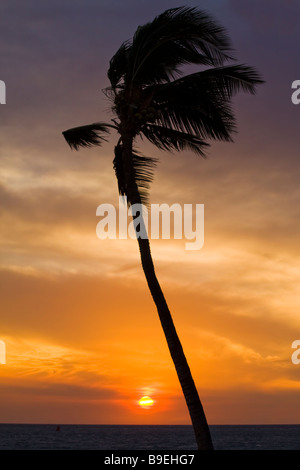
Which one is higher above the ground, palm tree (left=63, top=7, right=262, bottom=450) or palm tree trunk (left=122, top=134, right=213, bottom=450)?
palm tree (left=63, top=7, right=262, bottom=450)

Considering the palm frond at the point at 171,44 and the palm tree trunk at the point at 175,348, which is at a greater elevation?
the palm frond at the point at 171,44

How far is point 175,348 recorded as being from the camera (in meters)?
14.2

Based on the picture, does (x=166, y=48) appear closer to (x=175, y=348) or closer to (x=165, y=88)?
(x=165, y=88)

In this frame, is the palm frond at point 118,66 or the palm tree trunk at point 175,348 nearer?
the palm tree trunk at point 175,348

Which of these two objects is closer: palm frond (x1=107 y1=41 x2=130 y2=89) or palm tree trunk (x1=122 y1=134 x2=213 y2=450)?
palm tree trunk (x1=122 y1=134 x2=213 y2=450)

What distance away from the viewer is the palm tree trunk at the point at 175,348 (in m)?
13.7

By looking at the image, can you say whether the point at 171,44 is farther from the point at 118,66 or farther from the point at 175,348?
the point at 175,348

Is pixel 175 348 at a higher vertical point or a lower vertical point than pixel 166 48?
lower

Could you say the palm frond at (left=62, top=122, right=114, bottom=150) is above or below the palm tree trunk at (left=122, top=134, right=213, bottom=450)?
above

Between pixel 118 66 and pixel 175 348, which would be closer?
pixel 175 348

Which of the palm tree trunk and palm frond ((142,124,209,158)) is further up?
palm frond ((142,124,209,158))

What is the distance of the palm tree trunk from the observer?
45.1 ft

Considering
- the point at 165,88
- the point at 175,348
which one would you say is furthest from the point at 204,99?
the point at 175,348
